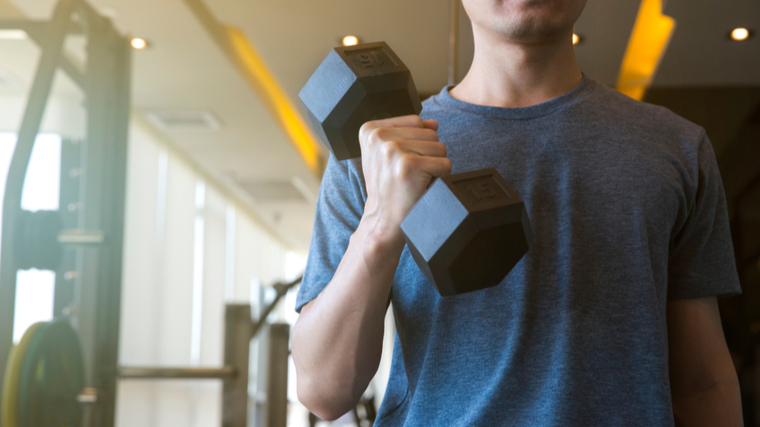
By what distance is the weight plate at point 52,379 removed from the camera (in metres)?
2.12

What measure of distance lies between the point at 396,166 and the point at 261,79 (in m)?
4.02

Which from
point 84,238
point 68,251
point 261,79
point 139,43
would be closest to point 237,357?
point 68,251

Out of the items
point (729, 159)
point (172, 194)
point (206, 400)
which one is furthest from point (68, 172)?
point (206, 400)

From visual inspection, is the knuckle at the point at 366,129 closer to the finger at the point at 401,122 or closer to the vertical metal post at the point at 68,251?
the finger at the point at 401,122

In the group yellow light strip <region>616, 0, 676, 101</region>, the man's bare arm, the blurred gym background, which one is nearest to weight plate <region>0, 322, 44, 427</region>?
the blurred gym background

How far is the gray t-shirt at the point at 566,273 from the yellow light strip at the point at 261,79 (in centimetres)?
274

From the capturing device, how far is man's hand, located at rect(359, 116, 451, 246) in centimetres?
62

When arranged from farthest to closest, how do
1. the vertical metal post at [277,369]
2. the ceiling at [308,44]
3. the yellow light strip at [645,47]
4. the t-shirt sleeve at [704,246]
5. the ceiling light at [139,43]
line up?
the vertical metal post at [277,369] → the ceiling light at [139,43] → the yellow light strip at [645,47] → the ceiling at [308,44] → the t-shirt sleeve at [704,246]

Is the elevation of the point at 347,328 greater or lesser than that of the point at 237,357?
greater

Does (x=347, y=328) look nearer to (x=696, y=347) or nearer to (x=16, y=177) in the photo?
(x=696, y=347)

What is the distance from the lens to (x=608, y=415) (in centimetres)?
68

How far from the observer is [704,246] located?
815 mm

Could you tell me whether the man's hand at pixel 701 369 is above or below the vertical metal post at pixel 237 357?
above

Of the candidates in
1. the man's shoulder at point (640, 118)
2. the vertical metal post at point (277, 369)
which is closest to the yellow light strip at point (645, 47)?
the man's shoulder at point (640, 118)
